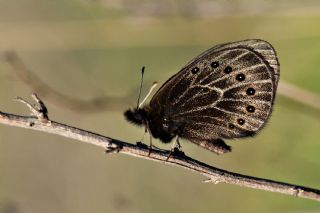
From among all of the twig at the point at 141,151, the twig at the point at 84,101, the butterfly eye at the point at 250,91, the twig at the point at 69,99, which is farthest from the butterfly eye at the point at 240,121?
the twig at the point at 69,99

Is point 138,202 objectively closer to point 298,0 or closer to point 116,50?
point 116,50

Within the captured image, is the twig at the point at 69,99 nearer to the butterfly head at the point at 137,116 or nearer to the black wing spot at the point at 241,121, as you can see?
the butterfly head at the point at 137,116

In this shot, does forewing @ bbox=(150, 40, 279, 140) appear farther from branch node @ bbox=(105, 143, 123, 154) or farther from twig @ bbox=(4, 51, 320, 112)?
twig @ bbox=(4, 51, 320, 112)

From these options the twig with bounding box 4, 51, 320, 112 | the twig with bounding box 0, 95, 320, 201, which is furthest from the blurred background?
the twig with bounding box 0, 95, 320, 201

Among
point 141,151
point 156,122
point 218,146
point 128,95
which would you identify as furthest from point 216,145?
point 128,95

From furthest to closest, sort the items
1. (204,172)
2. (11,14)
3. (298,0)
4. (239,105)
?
(11,14)
(298,0)
(239,105)
(204,172)

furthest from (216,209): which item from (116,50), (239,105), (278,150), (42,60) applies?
(239,105)

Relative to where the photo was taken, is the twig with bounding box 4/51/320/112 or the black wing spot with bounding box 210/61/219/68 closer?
the black wing spot with bounding box 210/61/219/68
